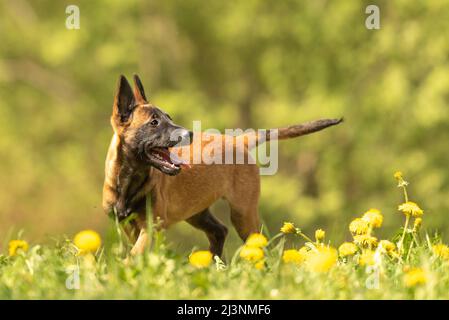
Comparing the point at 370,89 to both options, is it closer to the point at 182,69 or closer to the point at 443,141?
the point at 443,141

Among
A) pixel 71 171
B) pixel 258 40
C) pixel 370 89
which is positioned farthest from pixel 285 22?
pixel 71 171

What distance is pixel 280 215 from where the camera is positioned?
21.0 m

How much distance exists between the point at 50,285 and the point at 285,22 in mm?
19004

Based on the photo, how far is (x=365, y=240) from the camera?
15.5 ft

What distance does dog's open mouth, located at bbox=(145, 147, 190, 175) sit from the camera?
20.4ft

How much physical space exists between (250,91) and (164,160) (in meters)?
17.4

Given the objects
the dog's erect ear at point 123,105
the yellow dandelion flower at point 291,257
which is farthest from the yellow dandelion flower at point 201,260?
the dog's erect ear at point 123,105

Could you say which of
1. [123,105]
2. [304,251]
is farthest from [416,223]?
[123,105]

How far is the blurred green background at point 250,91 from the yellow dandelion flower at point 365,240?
49.0 feet

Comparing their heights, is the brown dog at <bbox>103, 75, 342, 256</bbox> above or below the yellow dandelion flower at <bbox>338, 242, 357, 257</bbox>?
above

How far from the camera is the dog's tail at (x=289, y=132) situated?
698cm

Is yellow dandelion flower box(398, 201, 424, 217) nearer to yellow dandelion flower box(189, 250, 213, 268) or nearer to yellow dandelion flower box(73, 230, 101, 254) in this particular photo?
yellow dandelion flower box(189, 250, 213, 268)

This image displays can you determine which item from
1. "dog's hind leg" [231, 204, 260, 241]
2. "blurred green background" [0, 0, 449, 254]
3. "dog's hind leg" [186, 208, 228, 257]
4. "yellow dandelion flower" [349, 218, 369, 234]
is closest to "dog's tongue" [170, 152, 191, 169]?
"dog's hind leg" [231, 204, 260, 241]

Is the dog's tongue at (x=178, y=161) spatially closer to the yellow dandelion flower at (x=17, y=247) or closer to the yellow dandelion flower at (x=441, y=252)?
the yellow dandelion flower at (x=17, y=247)
